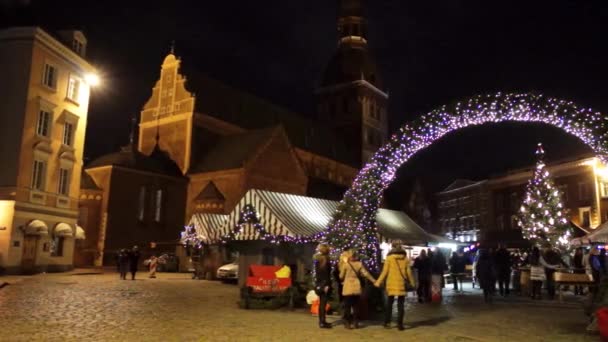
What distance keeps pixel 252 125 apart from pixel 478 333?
44.0 meters

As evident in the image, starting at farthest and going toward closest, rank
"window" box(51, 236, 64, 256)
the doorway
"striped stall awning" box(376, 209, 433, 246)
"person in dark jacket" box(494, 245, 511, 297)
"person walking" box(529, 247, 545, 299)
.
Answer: "window" box(51, 236, 64, 256)
the doorway
"striped stall awning" box(376, 209, 433, 246)
"person in dark jacket" box(494, 245, 511, 297)
"person walking" box(529, 247, 545, 299)

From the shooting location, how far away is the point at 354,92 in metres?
69.8

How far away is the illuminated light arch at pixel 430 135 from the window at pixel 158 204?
29.3 meters

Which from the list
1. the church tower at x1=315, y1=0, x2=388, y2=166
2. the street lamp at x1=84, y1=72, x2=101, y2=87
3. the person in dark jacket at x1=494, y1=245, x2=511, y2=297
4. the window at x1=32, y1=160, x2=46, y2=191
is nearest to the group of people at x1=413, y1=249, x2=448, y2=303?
the person in dark jacket at x1=494, y1=245, x2=511, y2=297

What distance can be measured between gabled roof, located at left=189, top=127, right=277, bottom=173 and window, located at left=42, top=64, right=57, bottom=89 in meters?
14.7

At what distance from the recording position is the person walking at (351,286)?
1098cm

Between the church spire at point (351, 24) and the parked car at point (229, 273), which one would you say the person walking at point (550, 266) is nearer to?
the parked car at point (229, 273)

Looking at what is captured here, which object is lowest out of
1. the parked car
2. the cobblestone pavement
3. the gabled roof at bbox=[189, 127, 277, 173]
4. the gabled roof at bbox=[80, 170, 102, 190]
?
the cobblestone pavement

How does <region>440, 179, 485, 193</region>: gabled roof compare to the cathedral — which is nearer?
the cathedral

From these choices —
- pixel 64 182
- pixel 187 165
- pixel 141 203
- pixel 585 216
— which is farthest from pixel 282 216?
pixel 585 216

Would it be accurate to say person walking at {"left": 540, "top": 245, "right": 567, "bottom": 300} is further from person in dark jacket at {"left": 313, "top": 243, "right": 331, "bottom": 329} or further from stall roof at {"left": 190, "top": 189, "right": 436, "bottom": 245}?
person in dark jacket at {"left": 313, "top": 243, "right": 331, "bottom": 329}

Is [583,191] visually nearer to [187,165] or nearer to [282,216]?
[187,165]

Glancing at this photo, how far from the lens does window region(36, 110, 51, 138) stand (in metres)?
28.9

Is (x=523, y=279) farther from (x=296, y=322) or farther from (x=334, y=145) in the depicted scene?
(x=334, y=145)
